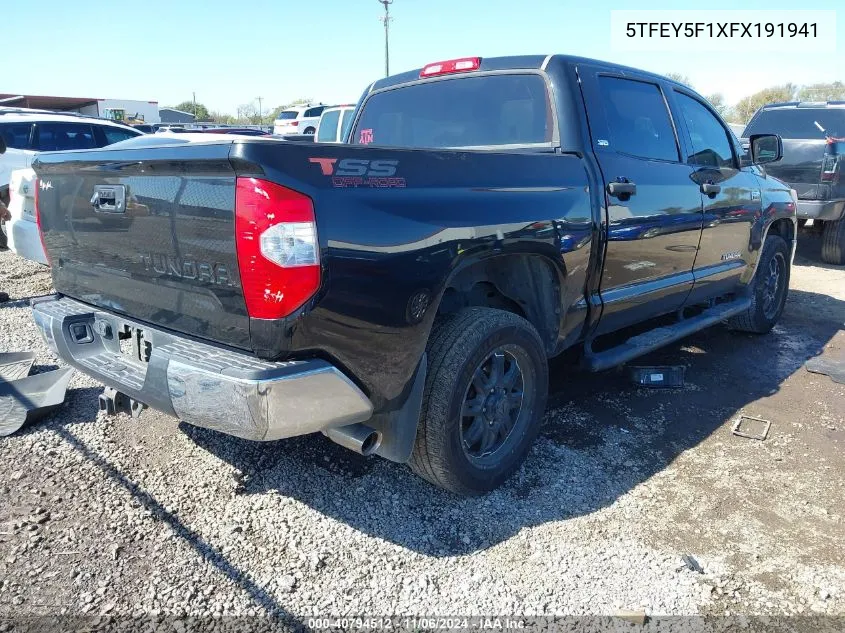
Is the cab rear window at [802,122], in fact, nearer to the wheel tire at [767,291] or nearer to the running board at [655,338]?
the wheel tire at [767,291]

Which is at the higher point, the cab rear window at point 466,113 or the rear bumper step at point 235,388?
the cab rear window at point 466,113

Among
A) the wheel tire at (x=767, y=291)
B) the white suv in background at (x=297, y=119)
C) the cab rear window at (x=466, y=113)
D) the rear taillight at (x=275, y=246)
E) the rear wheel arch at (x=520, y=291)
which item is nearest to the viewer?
the rear taillight at (x=275, y=246)

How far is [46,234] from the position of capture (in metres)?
3.01

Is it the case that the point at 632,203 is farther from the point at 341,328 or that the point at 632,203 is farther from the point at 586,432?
the point at 341,328

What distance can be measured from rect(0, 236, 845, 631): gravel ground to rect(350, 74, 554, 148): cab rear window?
65.1 inches

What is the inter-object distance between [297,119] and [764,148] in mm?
23070

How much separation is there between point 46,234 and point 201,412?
148 cm

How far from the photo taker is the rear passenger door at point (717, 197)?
4.26 meters

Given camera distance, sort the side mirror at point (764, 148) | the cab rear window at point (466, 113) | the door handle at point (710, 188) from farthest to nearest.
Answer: the side mirror at point (764, 148)
the door handle at point (710, 188)
the cab rear window at point (466, 113)

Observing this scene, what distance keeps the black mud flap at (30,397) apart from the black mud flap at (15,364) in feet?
0.44

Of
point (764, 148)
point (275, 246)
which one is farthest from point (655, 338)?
point (275, 246)

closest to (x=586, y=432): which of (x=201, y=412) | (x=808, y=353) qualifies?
(x=201, y=412)

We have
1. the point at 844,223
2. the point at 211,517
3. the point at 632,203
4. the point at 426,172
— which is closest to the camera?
the point at 426,172

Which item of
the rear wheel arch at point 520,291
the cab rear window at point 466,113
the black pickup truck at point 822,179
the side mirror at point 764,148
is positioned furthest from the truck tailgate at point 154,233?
the black pickup truck at point 822,179
